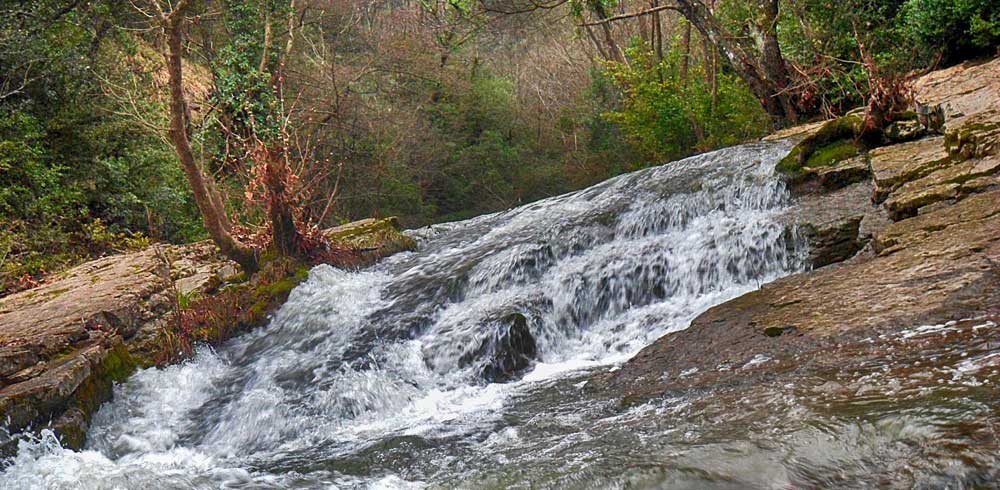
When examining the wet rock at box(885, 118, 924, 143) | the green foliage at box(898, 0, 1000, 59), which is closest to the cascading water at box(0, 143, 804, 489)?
the wet rock at box(885, 118, 924, 143)

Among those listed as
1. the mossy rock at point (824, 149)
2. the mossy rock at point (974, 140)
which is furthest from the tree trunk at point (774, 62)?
the mossy rock at point (974, 140)

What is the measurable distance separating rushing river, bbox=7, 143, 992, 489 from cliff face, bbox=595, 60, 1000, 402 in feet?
1.53

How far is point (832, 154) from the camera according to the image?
888 cm

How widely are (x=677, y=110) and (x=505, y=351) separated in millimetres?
11691

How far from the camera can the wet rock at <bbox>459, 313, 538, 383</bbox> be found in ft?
22.0

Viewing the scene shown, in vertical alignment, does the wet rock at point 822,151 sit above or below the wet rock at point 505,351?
above

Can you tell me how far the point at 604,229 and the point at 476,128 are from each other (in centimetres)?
1529

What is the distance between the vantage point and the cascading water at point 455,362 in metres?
4.62

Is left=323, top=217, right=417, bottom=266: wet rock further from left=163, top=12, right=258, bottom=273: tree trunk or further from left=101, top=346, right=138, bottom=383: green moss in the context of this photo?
left=101, top=346, right=138, bottom=383: green moss

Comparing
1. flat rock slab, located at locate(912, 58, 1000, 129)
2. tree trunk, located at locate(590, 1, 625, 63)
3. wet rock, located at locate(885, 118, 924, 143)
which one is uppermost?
tree trunk, located at locate(590, 1, 625, 63)

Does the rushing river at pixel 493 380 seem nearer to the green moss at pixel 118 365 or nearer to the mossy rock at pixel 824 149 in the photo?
the green moss at pixel 118 365

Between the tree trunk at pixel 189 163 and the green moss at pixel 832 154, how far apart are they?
287 inches

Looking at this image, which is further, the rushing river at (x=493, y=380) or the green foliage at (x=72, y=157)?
the green foliage at (x=72, y=157)

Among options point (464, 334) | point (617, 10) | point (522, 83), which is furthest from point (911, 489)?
point (522, 83)
